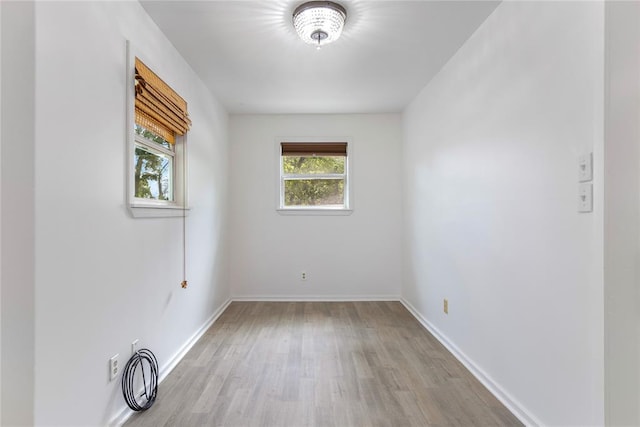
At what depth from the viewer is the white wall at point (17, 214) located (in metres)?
1.17

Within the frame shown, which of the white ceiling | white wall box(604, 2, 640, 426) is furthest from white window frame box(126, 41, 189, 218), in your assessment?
white wall box(604, 2, 640, 426)

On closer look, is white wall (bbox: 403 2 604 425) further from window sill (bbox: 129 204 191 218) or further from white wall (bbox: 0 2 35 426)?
window sill (bbox: 129 204 191 218)

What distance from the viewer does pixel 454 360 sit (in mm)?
2465

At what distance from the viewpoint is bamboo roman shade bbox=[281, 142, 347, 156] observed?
4.27 metres

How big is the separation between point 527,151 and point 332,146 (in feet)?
9.16

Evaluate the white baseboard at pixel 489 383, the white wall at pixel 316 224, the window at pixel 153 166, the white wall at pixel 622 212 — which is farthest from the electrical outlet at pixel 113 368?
the white wall at pixel 316 224

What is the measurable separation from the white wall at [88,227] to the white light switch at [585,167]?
85.4 inches

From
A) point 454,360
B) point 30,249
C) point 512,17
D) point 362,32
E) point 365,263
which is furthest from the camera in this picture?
point 365,263

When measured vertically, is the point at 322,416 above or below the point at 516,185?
below

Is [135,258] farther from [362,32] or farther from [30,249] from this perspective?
[362,32]

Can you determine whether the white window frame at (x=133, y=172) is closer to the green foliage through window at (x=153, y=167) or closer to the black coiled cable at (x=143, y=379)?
the green foliage through window at (x=153, y=167)

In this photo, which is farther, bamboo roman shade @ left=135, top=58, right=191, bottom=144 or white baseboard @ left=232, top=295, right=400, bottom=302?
white baseboard @ left=232, top=295, right=400, bottom=302

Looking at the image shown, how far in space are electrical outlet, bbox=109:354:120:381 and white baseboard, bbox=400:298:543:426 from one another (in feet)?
7.15

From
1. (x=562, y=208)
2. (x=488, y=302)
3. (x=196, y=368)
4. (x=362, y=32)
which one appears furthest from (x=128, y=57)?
(x=488, y=302)
